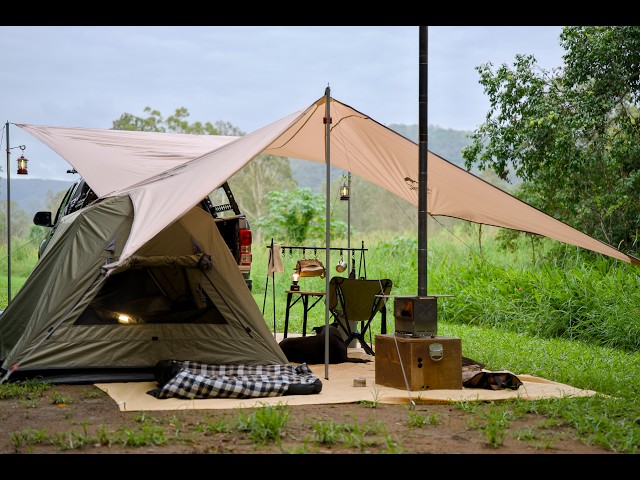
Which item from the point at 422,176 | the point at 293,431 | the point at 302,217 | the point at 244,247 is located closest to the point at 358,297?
the point at 244,247

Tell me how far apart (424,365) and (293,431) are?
4.73 feet

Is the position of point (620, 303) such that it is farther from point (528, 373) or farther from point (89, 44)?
point (89, 44)

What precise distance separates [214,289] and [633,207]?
5.90m

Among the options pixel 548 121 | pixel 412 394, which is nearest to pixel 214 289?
pixel 412 394

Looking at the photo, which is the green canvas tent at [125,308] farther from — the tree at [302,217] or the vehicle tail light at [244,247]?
the tree at [302,217]

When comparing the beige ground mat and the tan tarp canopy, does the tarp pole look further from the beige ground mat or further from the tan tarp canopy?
the beige ground mat

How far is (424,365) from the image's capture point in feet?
16.4

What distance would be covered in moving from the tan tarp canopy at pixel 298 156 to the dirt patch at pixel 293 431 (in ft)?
3.71

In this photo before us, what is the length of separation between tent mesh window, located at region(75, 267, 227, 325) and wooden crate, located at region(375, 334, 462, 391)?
1331 millimetres

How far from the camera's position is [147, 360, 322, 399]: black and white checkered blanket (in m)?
4.66

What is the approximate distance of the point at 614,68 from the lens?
906 centimetres

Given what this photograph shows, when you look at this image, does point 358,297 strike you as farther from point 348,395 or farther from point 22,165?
point 22,165

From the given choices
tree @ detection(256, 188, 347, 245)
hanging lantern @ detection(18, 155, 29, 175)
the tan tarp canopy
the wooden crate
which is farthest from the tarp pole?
tree @ detection(256, 188, 347, 245)

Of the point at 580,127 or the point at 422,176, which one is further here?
the point at 580,127
